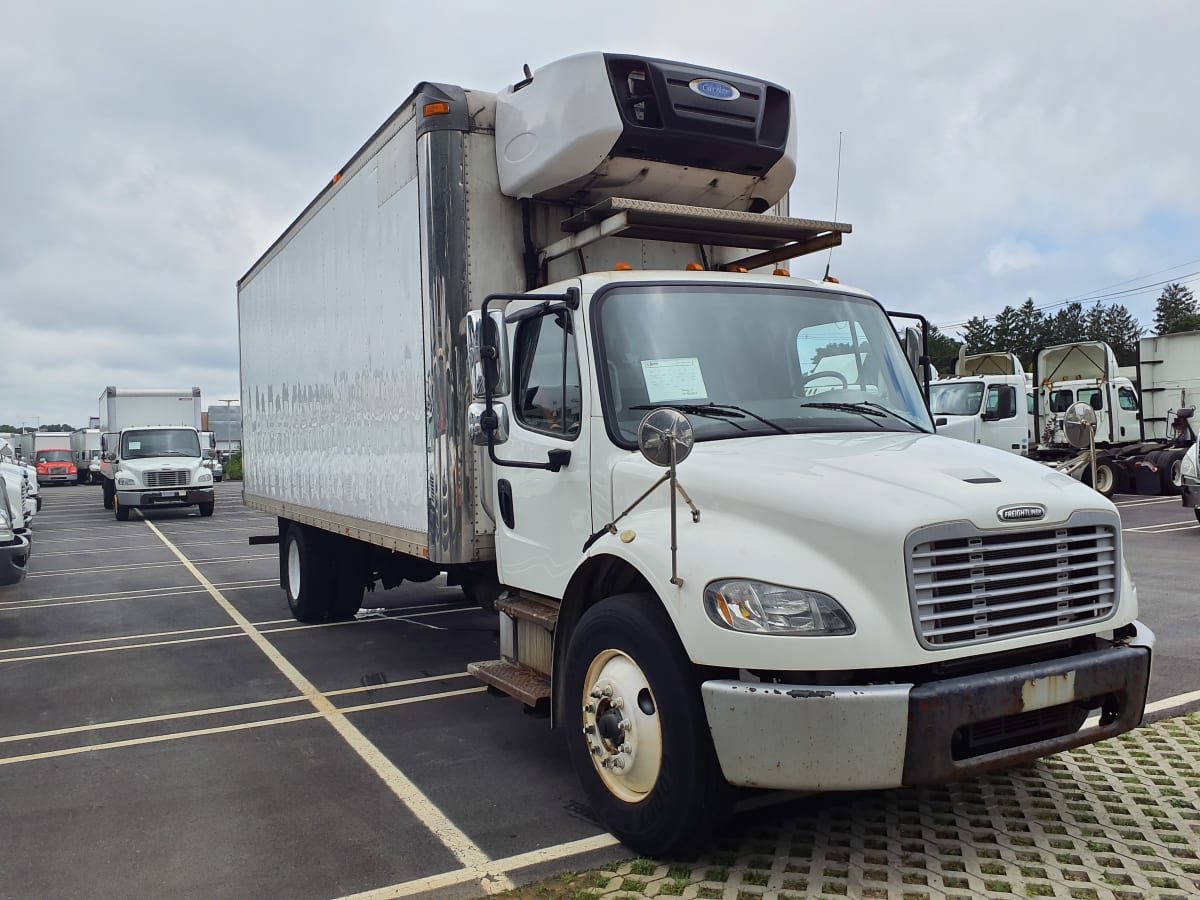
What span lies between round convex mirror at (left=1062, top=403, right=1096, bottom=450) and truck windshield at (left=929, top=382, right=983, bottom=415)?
14.3 meters

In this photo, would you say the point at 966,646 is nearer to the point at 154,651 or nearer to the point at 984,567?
the point at 984,567

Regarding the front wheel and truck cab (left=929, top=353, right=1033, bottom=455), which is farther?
truck cab (left=929, top=353, right=1033, bottom=455)

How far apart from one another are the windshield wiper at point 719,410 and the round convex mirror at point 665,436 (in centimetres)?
73

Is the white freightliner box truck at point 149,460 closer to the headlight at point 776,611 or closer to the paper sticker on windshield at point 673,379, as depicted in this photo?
the paper sticker on windshield at point 673,379

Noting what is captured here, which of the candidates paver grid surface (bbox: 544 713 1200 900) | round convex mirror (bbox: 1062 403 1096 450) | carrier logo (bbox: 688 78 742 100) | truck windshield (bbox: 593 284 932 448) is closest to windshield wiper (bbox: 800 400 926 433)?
truck windshield (bbox: 593 284 932 448)

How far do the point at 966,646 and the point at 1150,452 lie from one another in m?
21.0

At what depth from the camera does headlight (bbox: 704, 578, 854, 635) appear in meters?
3.34

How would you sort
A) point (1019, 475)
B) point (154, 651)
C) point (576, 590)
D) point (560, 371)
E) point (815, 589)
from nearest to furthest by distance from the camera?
1. point (815, 589)
2. point (1019, 475)
3. point (576, 590)
4. point (560, 371)
5. point (154, 651)

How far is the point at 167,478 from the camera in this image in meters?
25.1

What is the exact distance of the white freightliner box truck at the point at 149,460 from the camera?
24.9 meters

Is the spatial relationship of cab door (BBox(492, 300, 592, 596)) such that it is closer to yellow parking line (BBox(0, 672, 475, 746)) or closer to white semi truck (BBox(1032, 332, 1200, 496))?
yellow parking line (BBox(0, 672, 475, 746))

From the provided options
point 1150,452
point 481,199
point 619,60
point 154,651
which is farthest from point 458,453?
point 1150,452

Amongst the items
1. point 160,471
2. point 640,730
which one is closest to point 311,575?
point 640,730

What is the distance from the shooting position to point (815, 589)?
3.37 metres
